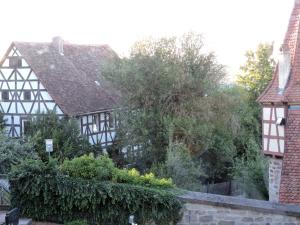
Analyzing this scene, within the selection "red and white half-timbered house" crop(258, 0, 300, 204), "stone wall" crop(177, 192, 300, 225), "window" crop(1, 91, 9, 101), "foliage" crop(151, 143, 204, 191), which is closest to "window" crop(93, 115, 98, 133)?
"window" crop(1, 91, 9, 101)

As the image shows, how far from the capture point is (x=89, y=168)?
46.1ft

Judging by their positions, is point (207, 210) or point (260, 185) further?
point (260, 185)

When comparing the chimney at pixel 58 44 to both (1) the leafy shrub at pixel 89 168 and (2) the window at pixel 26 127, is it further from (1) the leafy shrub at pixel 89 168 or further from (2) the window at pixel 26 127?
(1) the leafy shrub at pixel 89 168

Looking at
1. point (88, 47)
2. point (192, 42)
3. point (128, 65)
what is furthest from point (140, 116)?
point (88, 47)

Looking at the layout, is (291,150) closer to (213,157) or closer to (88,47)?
(213,157)

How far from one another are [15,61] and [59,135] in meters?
6.76

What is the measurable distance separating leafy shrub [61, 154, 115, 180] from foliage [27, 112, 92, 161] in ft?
29.3

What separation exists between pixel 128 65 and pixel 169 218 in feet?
36.5

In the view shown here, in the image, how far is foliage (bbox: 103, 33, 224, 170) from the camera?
75.8 ft

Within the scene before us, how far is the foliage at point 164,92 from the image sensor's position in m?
23.1

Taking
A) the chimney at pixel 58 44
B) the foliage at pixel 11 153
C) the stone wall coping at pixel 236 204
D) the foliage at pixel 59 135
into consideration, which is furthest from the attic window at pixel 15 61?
the stone wall coping at pixel 236 204

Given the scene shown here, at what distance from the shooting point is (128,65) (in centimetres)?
2361

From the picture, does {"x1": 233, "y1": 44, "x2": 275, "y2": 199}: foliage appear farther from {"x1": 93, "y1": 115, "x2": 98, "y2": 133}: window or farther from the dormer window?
{"x1": 93, "y1": 115, "x2": 98, "y2": 133}: window

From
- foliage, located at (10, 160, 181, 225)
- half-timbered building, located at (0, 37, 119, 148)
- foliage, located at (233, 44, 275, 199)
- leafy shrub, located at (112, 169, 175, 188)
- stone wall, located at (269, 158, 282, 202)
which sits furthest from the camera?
half-timbered building, located at (0, 37, 119, 148)
